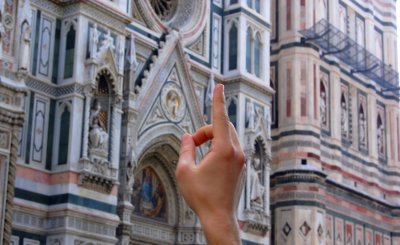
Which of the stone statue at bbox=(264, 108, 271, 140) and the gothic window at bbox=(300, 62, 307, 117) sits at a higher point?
the gothic window at bbox=(300, 62, 307, 117)

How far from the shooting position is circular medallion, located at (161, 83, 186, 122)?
17.2 metres

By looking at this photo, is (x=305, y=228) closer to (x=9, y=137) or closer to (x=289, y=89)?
(x=289, y=89)

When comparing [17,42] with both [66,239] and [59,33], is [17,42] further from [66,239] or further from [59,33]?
[66,239]

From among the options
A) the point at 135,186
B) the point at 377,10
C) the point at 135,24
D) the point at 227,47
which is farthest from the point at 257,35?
the point at 377,10

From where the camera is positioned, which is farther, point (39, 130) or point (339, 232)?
point (339, 232)

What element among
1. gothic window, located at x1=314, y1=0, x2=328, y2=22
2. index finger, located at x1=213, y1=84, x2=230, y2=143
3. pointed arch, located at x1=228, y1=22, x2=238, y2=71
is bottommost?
index finger, located at x1=213, y1=84, x2=230, y2=143

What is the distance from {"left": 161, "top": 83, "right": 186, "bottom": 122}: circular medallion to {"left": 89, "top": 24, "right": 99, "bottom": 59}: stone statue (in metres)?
2.43

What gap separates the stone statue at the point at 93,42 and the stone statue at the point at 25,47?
1.34 m

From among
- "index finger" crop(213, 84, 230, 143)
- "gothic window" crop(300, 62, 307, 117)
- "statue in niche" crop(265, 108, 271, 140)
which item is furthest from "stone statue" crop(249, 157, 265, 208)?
"index finger" crop(213, 84, 230, 143)

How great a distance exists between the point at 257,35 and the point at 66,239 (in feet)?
26.5

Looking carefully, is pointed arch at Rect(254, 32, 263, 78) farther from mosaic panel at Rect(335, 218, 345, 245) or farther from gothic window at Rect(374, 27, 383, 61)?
gothic window at Rect(374, 27, 383, 61)

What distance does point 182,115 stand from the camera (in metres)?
17.5

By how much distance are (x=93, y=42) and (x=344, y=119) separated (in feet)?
37.2

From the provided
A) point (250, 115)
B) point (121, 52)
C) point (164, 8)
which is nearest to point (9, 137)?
point (121, 52)
